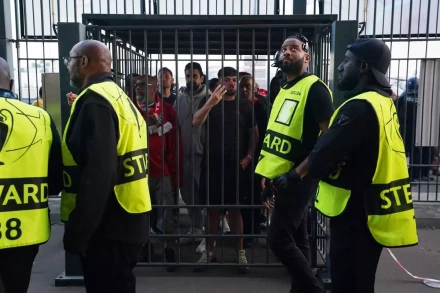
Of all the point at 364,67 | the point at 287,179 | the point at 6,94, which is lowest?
the point at 287,179

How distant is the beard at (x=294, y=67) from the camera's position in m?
3.51

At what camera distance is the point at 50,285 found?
4.32 metres

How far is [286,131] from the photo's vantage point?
11.1ft

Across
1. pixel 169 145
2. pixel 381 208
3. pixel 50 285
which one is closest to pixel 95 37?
→ pixel 169 145

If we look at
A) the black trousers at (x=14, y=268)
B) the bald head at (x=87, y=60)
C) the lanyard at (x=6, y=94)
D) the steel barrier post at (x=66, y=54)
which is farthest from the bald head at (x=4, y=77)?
the steel barrier post at (x=66, y=54)

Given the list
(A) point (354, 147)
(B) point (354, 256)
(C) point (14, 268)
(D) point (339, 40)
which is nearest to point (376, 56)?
(A) point (354, 147)

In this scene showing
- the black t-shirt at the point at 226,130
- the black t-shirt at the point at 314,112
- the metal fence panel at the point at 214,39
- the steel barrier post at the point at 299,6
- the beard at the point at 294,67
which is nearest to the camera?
the black t-shirt at the point at 314,112

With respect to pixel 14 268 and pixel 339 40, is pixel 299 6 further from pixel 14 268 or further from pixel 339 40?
pixel 14 268

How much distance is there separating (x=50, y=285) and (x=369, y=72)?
348 cm

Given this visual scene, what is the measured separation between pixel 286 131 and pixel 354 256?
1.18 metres

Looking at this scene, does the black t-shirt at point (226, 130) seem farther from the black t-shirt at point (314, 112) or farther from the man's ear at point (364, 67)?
the man's ear at point (364, 67)

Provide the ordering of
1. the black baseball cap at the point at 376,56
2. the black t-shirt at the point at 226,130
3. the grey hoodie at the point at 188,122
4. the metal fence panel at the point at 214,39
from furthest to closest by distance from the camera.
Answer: the grey hoodie at the point at 188,122
the black t-shirt at the point at 226,130
the metal fence panel at the point at 214,39
the black baseball cap at the point at 376,56

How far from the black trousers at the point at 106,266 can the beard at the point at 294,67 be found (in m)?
1.84

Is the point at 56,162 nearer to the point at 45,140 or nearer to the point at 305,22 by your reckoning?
the point at 45,140
